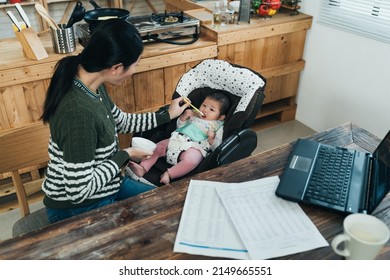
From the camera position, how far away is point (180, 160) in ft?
6.62

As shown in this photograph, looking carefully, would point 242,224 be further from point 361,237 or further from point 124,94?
point 124,94

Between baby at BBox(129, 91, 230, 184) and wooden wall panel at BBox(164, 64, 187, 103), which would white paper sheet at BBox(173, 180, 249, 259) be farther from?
wooden wall panel at BBox(164, 64, 187, 103)

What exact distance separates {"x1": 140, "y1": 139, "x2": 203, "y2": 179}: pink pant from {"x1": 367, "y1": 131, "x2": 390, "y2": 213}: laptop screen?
894 millimetres

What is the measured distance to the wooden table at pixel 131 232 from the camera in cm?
106

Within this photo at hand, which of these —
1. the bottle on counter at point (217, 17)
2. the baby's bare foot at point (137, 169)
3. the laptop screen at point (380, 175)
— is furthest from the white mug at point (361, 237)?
the bottle on counter at point (217, 17)

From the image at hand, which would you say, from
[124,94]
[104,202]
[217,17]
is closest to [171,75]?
[124,94]

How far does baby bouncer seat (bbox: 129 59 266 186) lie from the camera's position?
1867 mm

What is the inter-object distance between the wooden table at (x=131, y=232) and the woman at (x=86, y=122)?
24cm

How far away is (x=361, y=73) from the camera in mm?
2799

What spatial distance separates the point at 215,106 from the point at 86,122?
0.94 metres

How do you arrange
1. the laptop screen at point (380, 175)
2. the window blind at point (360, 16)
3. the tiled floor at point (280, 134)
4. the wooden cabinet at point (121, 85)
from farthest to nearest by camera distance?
the tiled floor at point (280, 134), the window blind at point (360, 16), the wooden cabinet at point (121, 85), the laptop screen at point (380, 175)

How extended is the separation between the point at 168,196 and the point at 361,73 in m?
2.12

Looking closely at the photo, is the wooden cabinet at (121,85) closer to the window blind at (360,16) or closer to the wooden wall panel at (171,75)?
the wooden wall panel at (171,75)
